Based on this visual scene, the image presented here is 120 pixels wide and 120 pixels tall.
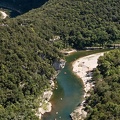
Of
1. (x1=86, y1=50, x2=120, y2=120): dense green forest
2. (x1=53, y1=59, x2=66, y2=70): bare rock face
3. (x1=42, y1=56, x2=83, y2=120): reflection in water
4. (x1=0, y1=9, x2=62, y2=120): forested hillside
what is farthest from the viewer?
(x1=53, y1=59, x2=66, y2=70): bare rock face

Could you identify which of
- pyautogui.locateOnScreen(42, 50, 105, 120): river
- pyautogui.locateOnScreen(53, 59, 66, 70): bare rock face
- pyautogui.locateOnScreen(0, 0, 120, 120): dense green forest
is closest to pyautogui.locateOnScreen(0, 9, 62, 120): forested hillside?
pyautogui.locateOnScreen(0, 0, 120, 120): dense green forest

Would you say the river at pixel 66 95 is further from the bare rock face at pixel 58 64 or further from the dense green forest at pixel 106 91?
the dense green forest at pixel 106 91

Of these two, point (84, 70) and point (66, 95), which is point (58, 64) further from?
point (66, 95)

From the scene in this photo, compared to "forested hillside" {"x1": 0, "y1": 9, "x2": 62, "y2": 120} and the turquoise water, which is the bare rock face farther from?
the turquoise water

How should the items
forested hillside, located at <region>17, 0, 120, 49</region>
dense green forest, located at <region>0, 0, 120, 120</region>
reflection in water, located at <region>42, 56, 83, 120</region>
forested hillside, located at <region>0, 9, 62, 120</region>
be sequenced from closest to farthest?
1. forested hillside, located at <region>0, 9, 62, 120</region>
2. dense green forest, located at <region>0, 0, 120, 120</region>
3. reflection in water, located at <region>42, 56, 83, 120</region>
4. forested hillside, located at <region>17, 0, 120, 49</region>

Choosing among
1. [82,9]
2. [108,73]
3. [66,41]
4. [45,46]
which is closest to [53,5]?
[82,9]

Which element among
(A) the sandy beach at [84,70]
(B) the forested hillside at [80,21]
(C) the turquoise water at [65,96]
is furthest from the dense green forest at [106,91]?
(B) the forested hillside at [80,21]
